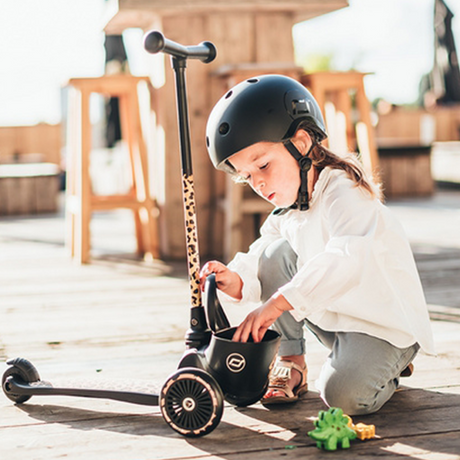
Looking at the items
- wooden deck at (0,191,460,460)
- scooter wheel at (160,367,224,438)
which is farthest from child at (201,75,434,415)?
scooter wheel at (160,367,224,438)

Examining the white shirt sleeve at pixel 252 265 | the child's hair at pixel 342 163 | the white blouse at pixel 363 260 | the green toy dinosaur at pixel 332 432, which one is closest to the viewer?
the green toy dinosaur at pixel 332 432

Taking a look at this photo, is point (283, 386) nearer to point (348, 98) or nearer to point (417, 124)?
point (348, 98)

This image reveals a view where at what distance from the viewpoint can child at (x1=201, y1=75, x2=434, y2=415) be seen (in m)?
1.66

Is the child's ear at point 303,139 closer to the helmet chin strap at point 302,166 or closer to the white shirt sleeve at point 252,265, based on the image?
the helmet chin strap at point 302,166

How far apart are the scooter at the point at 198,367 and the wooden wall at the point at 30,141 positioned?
9.04 meters

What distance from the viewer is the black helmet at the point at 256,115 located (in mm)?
1674

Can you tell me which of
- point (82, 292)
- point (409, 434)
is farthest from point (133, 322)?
point (409, 434)

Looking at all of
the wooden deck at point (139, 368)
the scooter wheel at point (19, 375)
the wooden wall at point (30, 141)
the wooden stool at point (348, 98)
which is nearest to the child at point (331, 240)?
the wooden deck at point (139, 368)

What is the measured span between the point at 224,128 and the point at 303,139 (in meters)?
0.20

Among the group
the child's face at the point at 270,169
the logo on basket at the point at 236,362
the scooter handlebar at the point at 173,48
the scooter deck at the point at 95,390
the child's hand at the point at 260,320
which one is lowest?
the scooter deck at the point at 95,390

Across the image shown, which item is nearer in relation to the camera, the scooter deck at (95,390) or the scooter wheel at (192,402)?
the scooter wheel at (192,402)

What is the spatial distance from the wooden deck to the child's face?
0.52 meters

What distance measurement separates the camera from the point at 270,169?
1732 millimetres

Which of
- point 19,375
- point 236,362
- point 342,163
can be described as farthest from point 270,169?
point 19,375
